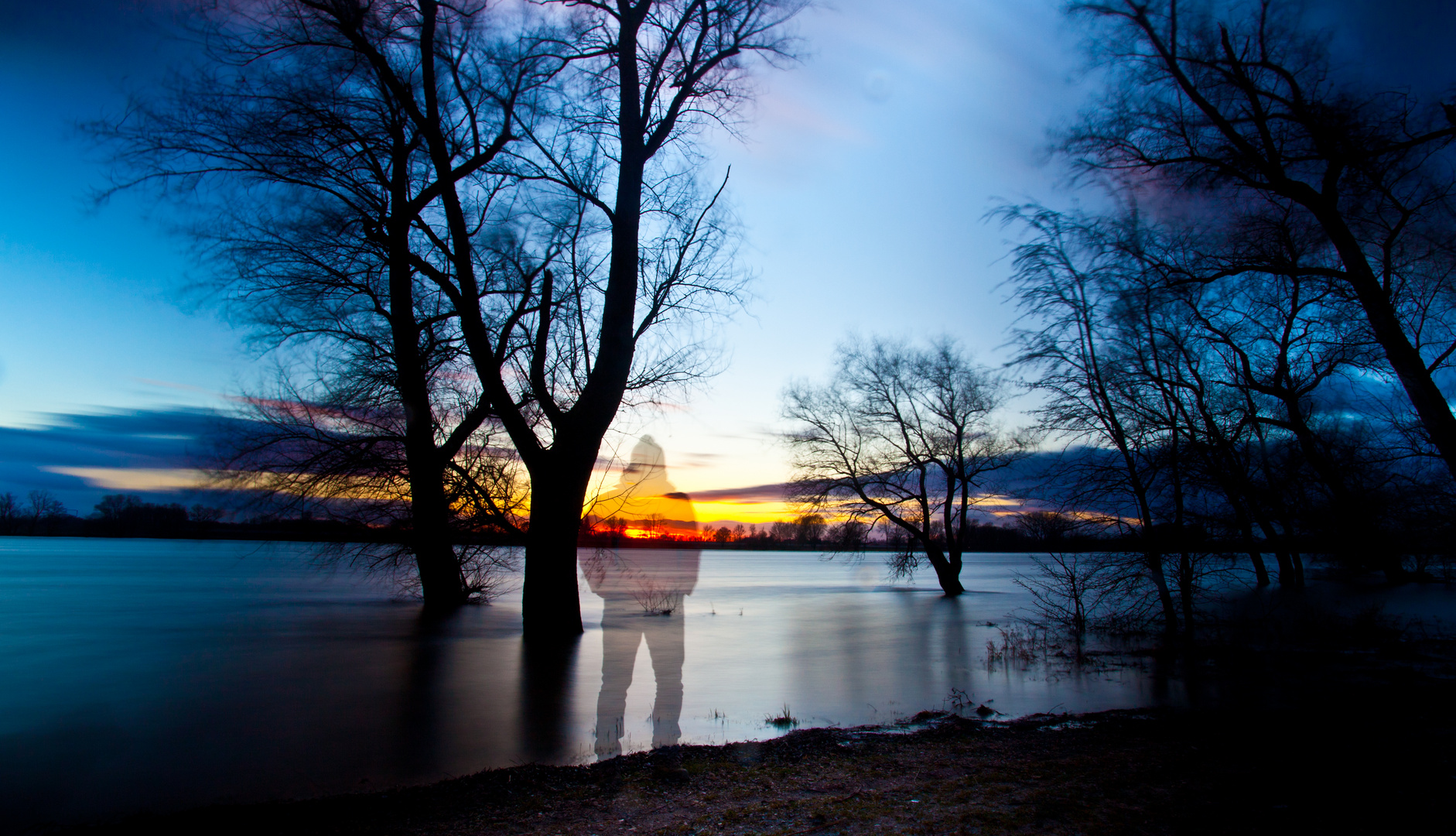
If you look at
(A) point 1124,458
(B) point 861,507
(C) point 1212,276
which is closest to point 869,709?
(A) point 1124,458

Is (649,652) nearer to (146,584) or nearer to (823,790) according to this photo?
(823,790)

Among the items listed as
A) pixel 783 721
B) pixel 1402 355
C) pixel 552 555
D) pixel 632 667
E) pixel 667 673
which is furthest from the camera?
pixel 667 673

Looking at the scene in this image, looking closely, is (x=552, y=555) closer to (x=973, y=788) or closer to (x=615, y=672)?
(x=615, y=672)

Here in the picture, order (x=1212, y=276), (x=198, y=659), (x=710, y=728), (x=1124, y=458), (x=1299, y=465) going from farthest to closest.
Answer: (x=1299, y=465), (x=198, y=659), (x=1124, y=458), (x=1212, y=276), (x=710, y=728)

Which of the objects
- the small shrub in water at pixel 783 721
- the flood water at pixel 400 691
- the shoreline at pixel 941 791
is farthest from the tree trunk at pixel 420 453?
the shoreline at pixel 941 791

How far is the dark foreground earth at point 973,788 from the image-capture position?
404cm

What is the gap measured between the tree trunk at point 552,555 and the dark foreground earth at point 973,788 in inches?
235

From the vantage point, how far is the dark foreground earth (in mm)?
4035

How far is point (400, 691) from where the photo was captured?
32.0 ft

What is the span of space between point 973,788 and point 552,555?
26.9 ft

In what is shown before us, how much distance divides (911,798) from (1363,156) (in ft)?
31.1

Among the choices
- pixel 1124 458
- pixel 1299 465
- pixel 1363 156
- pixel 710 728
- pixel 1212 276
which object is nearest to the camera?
pixel 710 728

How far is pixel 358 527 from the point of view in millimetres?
17328

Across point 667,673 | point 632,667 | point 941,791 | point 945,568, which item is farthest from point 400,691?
point 945,568
